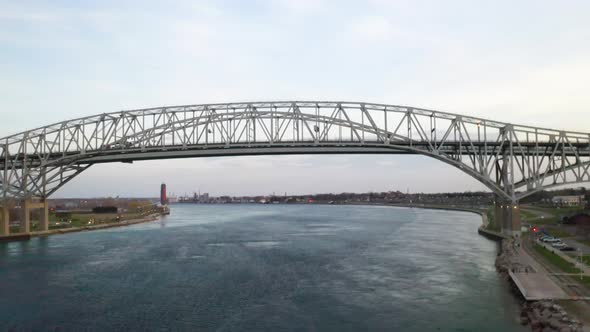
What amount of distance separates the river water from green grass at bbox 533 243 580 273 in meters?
4.12

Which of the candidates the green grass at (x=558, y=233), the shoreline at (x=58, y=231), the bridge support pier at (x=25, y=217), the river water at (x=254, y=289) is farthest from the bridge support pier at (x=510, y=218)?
the bridge support pier at (x=25, y=217)

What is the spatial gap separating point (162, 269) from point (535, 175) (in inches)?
1684

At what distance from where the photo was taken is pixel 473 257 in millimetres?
43219

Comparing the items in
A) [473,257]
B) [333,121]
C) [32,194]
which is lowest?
[473,257]

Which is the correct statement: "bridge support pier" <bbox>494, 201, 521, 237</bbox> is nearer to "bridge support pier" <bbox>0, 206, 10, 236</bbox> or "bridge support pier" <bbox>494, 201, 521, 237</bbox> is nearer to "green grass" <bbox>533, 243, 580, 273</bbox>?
"green grass" <bbox>533, 243, 580, 273</bbox>

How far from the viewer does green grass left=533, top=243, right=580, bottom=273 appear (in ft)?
93.5

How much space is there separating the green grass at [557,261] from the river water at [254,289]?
4.12 meters

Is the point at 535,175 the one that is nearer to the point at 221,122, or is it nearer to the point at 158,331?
the point at 221,122

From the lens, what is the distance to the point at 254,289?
1235 inches

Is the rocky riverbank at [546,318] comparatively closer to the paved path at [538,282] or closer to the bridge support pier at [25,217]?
the paved path at [538,282]

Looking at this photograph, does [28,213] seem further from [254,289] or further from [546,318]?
[546,318]

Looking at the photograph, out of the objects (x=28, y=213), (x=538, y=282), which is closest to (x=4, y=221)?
(x=28, y=213)

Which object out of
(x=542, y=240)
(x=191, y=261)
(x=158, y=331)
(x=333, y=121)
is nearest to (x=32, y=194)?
(x=191, y=261)

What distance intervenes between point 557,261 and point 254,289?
2227 cm
